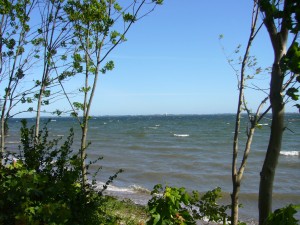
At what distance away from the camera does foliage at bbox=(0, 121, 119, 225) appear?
2.63 meters

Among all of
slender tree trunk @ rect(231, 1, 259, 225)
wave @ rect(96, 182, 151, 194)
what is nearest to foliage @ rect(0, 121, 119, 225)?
slender tree trunk @ rect(231, 1, 259, 225)

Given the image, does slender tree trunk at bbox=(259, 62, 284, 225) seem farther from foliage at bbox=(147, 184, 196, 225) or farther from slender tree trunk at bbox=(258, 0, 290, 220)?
foliage at bbox=(147, 184, 196, 225)

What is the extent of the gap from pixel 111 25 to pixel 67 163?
2.27m

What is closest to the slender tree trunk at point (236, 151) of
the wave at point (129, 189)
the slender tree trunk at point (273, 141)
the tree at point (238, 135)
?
the tree at point (238, 135)

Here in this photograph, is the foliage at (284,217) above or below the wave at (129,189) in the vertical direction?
above

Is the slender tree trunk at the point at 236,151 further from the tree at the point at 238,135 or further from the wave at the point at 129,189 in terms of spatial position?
the wave at the point at 129,189

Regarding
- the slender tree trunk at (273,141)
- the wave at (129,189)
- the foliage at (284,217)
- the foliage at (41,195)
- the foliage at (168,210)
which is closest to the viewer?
the foliage at (284,217)

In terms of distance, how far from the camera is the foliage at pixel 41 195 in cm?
263

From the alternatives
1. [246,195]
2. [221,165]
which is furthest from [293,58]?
[221,165]

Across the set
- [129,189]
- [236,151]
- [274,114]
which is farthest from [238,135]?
[129,189]

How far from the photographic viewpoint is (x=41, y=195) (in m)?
2.92

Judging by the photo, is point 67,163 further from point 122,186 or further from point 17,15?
point 122,186

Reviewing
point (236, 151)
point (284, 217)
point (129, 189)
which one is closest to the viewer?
point (284, 217)

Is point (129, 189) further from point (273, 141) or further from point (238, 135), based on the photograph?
point (273, 141)
